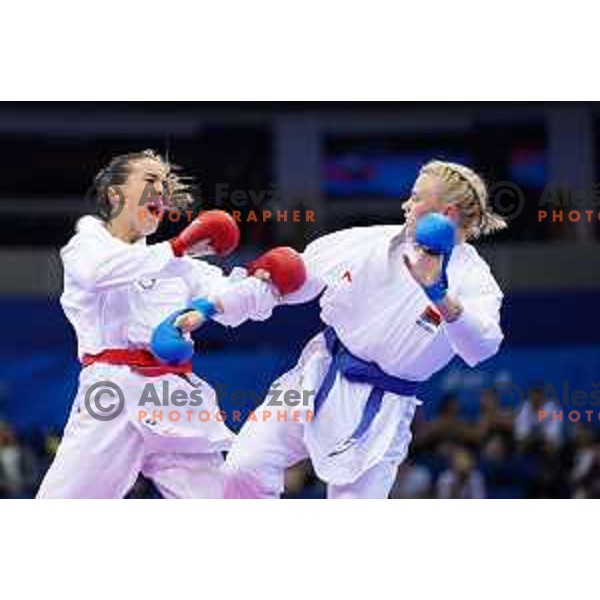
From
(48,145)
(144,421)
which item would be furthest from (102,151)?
(144,421)

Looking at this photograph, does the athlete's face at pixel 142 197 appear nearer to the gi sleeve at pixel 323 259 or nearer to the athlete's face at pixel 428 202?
the gi sleeve at pixel 323 259

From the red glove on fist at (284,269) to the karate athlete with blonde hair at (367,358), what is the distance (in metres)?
0.07

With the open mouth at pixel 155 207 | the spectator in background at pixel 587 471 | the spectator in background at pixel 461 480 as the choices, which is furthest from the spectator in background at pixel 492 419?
the open mouth at pixel 155 207

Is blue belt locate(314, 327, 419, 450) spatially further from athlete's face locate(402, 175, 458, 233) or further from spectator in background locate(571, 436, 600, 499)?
spectator in background locate(571, 436, 600, 499)

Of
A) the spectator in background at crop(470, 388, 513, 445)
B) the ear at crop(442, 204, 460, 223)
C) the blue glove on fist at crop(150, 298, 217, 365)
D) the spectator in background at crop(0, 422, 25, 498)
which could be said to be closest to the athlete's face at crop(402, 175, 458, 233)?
the ear at crop(442, 204, 460, 223)

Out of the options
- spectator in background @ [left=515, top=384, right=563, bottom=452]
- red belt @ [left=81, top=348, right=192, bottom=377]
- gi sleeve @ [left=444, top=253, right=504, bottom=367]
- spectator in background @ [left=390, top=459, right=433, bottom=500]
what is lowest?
spectator in background @ [left=390, top=459, right=433, bottom=500]

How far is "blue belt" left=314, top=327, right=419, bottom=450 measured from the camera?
5.63 metres

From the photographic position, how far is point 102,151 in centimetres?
628

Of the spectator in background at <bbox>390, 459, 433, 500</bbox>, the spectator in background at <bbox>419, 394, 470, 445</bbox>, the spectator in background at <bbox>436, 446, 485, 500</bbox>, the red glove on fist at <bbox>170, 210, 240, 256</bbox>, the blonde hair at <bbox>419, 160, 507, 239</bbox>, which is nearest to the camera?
the red glove on fist at <bbox>170, 210, 240, 256</bbox>

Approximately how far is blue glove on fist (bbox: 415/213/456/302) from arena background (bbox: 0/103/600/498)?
690 mm

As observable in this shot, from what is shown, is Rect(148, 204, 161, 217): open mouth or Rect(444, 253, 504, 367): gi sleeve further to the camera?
Rect(148, 204, 161, 217): open mouth

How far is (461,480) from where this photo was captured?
23.8ft

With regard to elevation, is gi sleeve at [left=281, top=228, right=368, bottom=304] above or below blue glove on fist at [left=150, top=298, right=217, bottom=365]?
above
